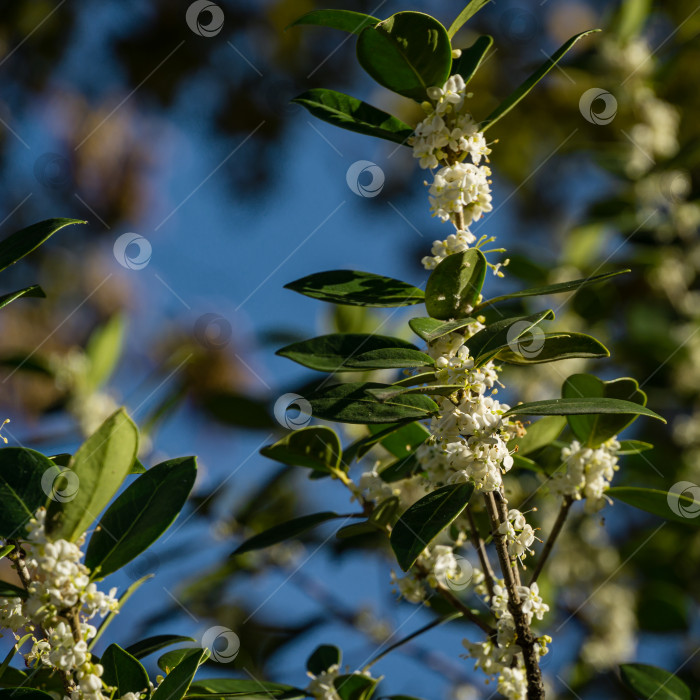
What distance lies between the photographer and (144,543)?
0.92 metres

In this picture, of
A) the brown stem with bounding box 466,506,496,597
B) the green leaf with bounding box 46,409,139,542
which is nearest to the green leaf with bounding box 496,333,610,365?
the brown stem with bounding box 466,506,496,597

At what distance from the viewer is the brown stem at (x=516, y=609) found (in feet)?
3.05

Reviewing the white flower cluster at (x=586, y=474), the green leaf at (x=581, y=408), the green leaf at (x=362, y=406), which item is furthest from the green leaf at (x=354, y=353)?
the white flower cluster at (x=586, y=474)

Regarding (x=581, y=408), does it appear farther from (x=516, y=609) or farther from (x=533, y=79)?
(x=533, y=79)

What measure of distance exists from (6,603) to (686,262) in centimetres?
249

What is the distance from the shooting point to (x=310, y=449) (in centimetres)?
114

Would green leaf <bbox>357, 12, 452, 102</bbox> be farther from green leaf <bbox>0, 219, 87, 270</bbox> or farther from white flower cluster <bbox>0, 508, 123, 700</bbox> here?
white flower cluster <bbox>0, 508, 123, 700</bbox>

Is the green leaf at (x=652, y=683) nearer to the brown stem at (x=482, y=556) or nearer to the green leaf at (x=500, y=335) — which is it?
the brown stem at (x=482, y=556)

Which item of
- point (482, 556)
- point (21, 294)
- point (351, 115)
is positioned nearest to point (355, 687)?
point (482, 556)

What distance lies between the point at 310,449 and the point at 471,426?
0.31m

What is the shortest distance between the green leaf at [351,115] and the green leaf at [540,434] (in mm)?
491

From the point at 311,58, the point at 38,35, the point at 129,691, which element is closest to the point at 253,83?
the point at 311,58

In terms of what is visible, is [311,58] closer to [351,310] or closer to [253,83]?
[253,83]

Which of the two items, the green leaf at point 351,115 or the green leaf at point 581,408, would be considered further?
the green leaf at point 351,115
